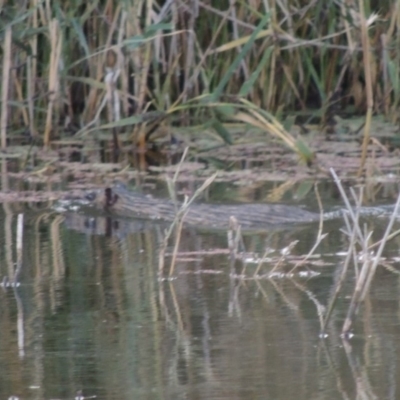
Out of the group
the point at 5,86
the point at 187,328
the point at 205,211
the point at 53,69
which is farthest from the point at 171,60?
the point at 187,328

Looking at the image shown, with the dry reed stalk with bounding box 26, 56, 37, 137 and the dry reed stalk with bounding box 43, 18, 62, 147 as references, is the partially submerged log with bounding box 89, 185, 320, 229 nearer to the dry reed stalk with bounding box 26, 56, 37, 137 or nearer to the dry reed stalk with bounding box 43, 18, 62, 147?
the dry reed stalk with bounding box 43, 18, 62, 147

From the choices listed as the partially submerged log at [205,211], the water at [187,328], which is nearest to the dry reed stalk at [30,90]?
the partially submerged log at [205,211]

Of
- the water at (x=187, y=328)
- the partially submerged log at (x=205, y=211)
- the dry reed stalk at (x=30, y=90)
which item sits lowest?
the water at (x=187, y=328)

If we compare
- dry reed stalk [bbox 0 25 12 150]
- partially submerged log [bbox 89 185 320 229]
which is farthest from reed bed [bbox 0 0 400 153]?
partially submerged log [bbox 89 185 320 229]

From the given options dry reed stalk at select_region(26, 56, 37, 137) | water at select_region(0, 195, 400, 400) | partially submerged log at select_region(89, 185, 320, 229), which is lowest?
water at select_region(0, 195, 400, 400)

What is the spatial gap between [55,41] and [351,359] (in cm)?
505

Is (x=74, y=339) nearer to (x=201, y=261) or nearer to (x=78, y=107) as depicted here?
(x=201, y=261)

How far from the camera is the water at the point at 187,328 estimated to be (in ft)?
10.1

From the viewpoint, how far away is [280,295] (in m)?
4.10

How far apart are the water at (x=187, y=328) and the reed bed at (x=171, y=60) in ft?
8.86

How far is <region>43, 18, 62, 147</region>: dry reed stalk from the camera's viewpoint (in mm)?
7898

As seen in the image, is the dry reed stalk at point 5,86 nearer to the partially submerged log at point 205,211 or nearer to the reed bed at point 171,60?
the reed bed at point 171,60

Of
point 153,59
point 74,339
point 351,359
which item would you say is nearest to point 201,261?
point 74,339

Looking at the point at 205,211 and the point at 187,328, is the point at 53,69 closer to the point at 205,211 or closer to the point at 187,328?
the point at 205,211
